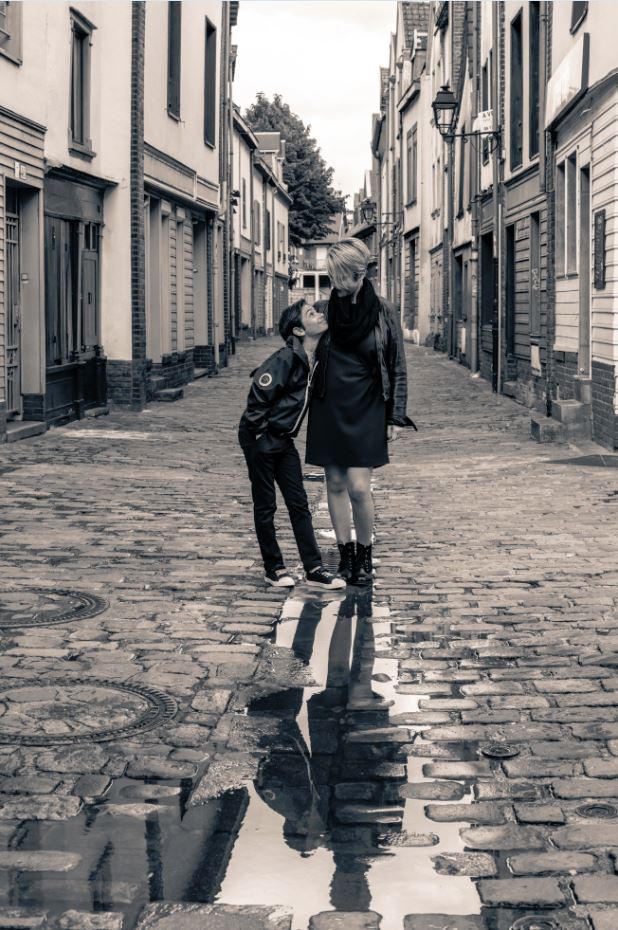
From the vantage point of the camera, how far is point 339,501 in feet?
24.6

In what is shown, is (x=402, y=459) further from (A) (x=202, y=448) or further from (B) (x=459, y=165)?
(B) (x=459, y=165)

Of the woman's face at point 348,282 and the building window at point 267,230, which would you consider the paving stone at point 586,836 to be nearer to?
the woman's face at point 348,282

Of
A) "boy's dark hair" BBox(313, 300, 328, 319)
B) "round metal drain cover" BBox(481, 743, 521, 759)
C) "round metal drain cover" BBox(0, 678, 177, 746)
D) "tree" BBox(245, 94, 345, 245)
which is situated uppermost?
"tree" BBox(245, 94, 345, 245)

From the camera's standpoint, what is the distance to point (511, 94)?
902 inches

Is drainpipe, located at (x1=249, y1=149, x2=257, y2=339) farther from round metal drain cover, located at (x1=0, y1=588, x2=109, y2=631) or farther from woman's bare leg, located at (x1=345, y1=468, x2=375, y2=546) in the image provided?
round metal drain cover, located at (x1=0, y1=588, x2=109, y2=631)

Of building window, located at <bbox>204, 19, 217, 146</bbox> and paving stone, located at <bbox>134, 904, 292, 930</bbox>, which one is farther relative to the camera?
building window, located at <bbox>204, 19, 217, 146</bbox>

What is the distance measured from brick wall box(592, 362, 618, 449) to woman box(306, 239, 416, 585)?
265 inches

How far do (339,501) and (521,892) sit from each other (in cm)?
426

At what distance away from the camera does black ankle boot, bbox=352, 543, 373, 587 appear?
739cm

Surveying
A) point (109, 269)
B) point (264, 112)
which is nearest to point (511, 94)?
point (109, 269)

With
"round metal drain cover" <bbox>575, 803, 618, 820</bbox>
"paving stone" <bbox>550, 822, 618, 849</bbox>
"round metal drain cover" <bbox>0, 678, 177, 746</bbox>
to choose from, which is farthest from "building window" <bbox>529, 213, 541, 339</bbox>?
"paving stone" <bbox>550, 822, 618, 849</bbox>

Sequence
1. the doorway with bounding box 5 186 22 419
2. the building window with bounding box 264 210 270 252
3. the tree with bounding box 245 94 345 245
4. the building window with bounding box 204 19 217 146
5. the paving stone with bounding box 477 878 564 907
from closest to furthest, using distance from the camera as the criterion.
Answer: the paving stone with bounding box 477 878 564 907
the doorway with bounding box 5 186 22 419
the building window with bounding box 204 19 217 146
the building window with bounding box 264 210 270 252
the tree with bounding box 245 94 345 245

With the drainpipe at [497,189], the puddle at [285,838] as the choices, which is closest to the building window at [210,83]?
the drainpipe at [497,189]

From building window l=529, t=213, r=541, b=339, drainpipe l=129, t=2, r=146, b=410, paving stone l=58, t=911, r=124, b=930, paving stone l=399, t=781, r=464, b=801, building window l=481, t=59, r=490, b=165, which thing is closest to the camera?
paving stone l=58, t=911, r=124, b=930
